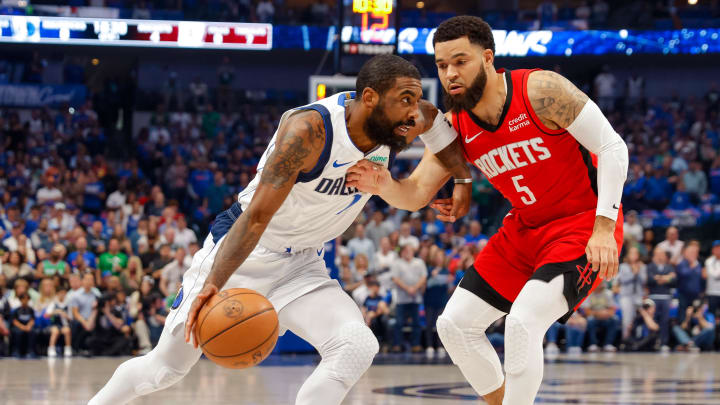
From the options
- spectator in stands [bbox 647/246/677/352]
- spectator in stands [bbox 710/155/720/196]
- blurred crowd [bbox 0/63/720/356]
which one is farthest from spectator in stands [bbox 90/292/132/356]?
spectator in stands [bbox 710/155/720/196]

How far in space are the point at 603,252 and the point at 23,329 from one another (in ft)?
30.3

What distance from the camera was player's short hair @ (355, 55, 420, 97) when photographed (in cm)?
430

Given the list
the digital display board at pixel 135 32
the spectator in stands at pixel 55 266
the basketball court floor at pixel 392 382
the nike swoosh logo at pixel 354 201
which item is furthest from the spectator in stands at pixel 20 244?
the nike swoosh logo at pixel 354 201

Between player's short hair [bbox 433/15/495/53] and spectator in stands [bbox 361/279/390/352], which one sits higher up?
player's short hair [bbox 433/15/495/53]

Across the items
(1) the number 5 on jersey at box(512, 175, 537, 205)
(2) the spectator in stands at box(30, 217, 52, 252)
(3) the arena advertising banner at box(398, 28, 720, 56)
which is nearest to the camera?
(1) the number 5 on jersey at box(512, 175, 537, 205)

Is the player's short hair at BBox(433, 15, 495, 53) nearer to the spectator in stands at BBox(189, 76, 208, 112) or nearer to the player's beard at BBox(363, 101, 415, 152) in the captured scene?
the player's beard at BBox(363, 101, 415, 152)

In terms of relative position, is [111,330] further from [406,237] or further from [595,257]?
[595,257]

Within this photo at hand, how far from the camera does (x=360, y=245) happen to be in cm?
1354

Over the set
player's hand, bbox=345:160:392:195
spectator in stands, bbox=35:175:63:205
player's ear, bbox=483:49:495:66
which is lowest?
spectator in stands, bbox=35:175:63:205

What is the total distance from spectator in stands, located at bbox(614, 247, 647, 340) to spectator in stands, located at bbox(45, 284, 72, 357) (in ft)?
25.8

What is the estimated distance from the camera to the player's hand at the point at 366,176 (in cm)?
444

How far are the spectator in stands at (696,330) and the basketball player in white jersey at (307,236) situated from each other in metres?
10.3

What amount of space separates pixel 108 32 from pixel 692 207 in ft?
39.0

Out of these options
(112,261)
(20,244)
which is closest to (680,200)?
(112,261)
